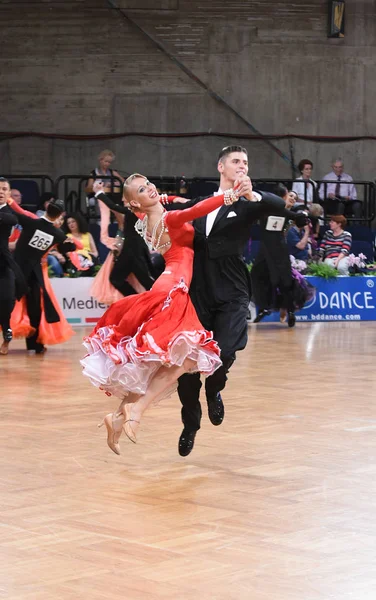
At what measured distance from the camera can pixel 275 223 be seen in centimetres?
1304

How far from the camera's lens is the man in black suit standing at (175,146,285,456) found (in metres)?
5.84

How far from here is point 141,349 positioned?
5387 mm

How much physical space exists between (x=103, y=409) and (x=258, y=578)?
395 cm

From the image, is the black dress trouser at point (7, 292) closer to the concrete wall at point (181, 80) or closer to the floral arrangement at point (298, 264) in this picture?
the floral arrangement at point (298, 264)

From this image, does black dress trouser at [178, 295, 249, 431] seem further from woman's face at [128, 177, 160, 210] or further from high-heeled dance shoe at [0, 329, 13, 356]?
high-heeled dance shoe at [0, 329, 13, 356]

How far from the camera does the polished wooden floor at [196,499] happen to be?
369 centimetres

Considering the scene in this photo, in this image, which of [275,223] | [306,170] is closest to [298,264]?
[275,223]

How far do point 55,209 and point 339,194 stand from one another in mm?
6975

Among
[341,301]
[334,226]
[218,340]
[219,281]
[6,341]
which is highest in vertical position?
[219,281]

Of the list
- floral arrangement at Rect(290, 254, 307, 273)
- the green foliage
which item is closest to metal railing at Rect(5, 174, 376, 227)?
floral arrangement at Rect(290, 254, 307, 273)

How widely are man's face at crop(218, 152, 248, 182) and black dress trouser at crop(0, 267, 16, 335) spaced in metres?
5.02

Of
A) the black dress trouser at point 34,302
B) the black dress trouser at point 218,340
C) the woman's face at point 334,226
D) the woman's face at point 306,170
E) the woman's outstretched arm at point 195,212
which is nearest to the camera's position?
the woman's outstretched arm at point 195,212

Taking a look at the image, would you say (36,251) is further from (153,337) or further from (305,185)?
(305,185)

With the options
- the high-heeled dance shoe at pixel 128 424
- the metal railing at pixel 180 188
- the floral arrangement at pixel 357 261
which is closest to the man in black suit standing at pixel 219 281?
the high-heeled dance shoe at pixel 128 424
